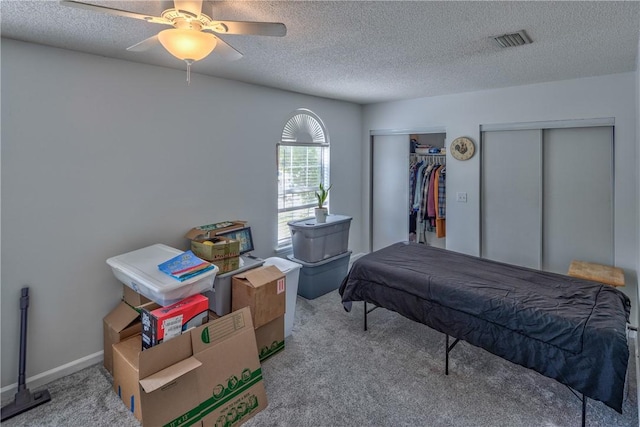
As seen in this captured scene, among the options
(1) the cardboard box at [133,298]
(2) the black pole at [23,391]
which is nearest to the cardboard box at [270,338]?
(1) the cardboard box at [133,298]

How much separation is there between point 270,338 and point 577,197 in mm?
Answer: 3248

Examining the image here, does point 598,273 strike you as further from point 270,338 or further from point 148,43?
point 148,43

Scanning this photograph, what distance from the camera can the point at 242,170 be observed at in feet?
11.7

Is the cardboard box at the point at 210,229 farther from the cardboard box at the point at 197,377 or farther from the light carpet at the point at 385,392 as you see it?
the light carpet at the point at 385,392

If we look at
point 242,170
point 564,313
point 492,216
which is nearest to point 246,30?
point 242,170

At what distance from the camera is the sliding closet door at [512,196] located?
145 inches

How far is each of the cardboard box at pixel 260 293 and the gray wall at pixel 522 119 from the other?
245 cm

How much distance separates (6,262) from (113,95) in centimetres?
136

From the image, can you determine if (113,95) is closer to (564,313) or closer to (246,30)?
(246,30)

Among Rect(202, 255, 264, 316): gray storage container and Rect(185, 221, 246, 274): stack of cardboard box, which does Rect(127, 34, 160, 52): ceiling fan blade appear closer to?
Rect(185, 221, 246, 274): stack of cardboard box

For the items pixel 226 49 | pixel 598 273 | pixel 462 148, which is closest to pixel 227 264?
pixel 226 49

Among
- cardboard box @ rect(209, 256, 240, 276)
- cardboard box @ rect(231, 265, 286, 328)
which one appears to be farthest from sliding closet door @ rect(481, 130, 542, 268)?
cardboard box @ rect(209, 256, 240, 276)

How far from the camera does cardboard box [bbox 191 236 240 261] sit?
9.10ft

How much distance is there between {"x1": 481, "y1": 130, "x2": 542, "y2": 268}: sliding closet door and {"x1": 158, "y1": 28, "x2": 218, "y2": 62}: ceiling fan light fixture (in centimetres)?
339
